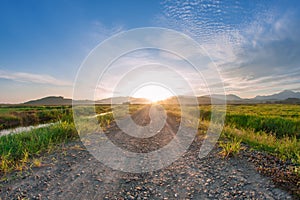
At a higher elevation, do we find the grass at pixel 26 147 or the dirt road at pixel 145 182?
the grass at pixel 26 147

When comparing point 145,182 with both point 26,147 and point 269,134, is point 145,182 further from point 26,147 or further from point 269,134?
point 269,134

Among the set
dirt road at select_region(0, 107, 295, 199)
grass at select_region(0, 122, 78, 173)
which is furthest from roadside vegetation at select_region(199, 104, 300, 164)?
grass at select_region(0, 122, 78, 173)

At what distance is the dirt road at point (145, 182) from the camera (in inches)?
150

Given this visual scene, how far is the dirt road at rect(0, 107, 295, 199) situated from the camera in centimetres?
381

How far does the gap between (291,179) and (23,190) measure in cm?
559

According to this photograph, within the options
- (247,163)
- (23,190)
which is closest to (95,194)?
(23,190)

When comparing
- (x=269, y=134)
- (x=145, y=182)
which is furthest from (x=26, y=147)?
(x=269, y=134)

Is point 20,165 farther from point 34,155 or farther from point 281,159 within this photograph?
point 281,159

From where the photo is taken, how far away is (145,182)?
4422 mm

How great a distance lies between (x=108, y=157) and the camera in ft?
20.2

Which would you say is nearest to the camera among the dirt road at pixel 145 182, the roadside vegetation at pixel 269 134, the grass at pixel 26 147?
the dirt road at pixel 145 182

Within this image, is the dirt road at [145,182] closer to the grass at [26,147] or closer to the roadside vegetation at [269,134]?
the grass at [26,147]

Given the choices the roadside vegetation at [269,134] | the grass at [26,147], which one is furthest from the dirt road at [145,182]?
the roadside vegetation at [269,134]

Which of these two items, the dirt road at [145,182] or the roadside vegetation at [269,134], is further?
the roadside vegetation at [269,134]
